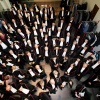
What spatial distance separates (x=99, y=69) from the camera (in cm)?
347

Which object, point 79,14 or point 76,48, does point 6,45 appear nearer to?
point 76,48

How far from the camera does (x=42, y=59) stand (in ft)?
14.2

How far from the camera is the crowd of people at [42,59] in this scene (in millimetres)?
3242

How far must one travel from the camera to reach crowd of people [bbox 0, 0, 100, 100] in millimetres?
3242

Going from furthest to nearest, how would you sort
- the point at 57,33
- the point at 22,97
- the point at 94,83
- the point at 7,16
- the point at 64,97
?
the point at 7,16 < the point at 57,33 < the point at 64,97 < the point at 94,83 < the point at 22,97

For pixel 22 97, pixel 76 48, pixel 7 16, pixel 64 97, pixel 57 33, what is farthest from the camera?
pixel 7 16

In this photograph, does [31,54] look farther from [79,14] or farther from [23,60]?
[79,14]

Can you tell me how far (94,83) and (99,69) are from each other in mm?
417

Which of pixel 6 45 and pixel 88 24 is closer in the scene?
pixel 6 45

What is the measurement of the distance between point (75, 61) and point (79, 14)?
2428 millimetres

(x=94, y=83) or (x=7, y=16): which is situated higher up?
(x=7, y=16)

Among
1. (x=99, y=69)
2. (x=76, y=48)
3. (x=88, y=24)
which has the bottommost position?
(x=99, y=69)

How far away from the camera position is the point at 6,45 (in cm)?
416

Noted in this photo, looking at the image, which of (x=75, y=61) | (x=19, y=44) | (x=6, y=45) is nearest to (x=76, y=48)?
(x=75, y=61)
